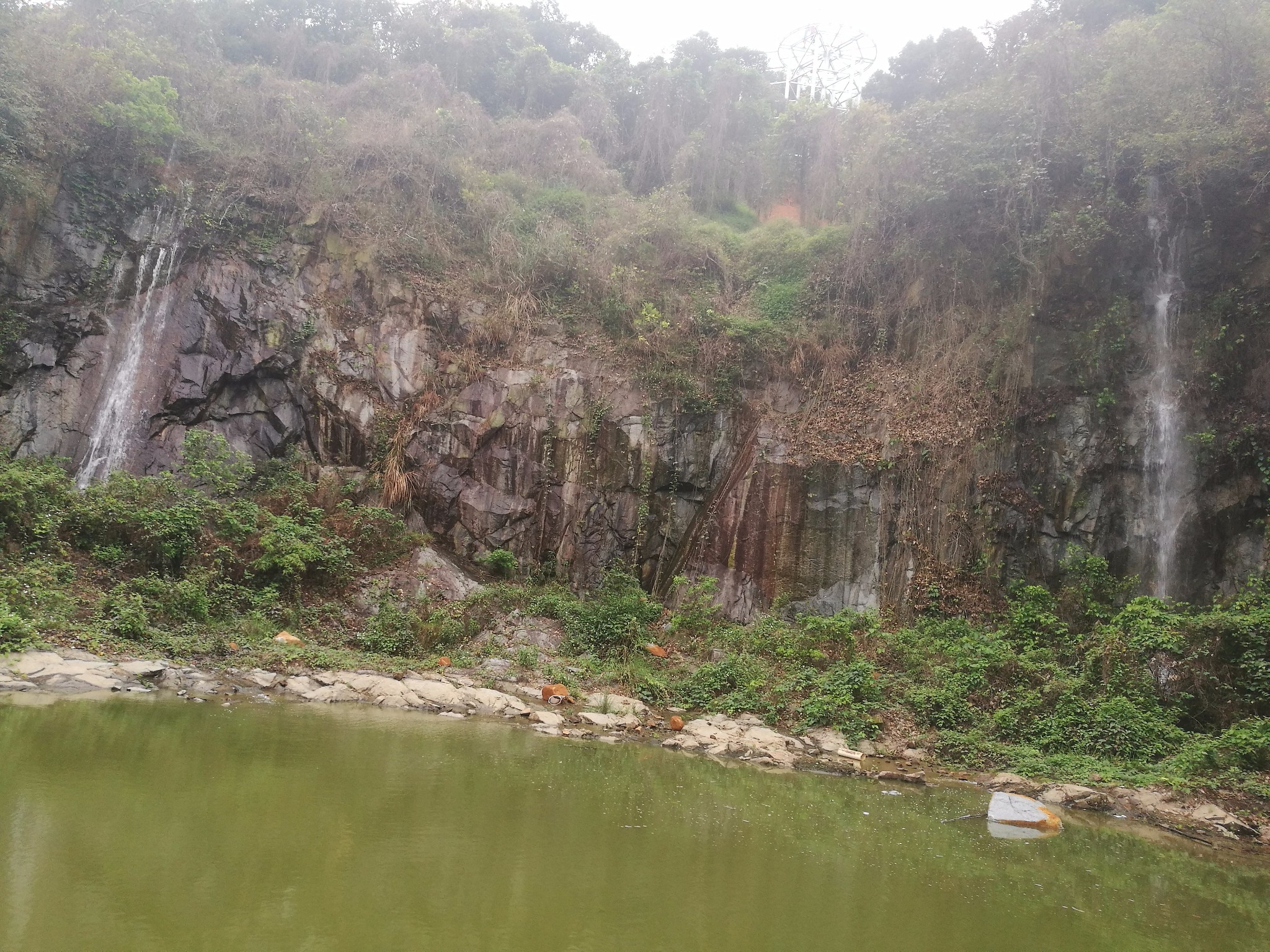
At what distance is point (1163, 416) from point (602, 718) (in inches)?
457

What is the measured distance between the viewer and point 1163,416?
44.3ft

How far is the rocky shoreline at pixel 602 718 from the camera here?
25.3ft

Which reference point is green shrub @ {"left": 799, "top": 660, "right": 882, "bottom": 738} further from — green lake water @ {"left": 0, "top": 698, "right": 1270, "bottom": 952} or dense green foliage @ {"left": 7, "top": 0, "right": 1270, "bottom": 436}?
dense green foliage @ {"left": 7, "top": 0, "right": 1270, "bottom": 436}

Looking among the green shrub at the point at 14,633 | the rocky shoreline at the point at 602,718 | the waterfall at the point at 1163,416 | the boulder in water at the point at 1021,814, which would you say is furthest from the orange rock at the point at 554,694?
the waterfall at the point at 1163,416

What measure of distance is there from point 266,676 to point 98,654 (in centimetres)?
198

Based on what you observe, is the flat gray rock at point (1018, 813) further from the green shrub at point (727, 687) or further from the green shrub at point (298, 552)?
the green shrub at point (298, 552)

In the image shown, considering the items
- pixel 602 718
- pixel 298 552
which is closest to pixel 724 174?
pixel 298 552

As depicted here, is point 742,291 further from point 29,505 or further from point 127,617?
point 29,505

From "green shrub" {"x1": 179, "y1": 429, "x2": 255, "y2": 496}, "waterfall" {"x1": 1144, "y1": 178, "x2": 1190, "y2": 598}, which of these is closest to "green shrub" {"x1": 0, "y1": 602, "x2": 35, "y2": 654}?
"green shrub" {"x1": 179, "y1": 429, "x2": 255, "y2": 496}

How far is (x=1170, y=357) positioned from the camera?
13.8 m

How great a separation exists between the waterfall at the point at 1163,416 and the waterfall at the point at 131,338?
65.4 feet

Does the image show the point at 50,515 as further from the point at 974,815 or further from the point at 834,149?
the point at 834,149

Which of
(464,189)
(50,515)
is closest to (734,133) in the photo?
(464,189)

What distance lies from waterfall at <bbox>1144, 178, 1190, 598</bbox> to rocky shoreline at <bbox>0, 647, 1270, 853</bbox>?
615cm
